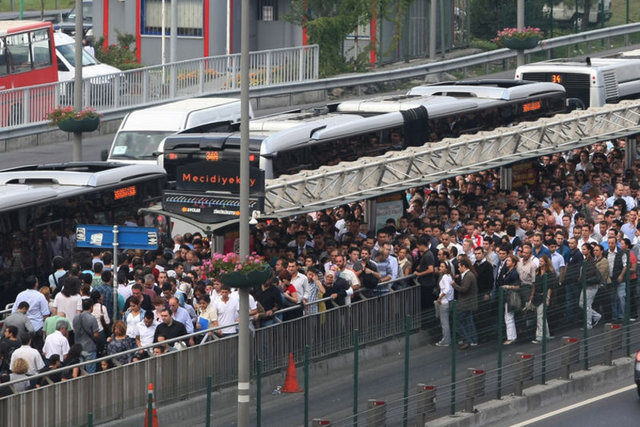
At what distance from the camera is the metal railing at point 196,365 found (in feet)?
57.4

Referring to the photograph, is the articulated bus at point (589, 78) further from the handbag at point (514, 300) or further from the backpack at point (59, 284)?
the backpack at point (59, 284)

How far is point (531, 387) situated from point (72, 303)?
259 inches

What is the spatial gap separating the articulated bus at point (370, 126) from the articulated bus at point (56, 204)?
1516mm

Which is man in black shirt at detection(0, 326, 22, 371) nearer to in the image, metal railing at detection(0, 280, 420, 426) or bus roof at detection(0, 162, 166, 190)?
metal railing at detection(0, 280, 420, 426)

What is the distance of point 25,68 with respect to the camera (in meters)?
41.9

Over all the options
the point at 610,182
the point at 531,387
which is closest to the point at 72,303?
the point at 531,387

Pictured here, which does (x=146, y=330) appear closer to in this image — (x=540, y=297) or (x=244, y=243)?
(x=244, y=243)

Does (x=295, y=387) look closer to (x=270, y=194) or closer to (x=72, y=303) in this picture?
(x=72, y=303)

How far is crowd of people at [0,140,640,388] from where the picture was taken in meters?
20.0

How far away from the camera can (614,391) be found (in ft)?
73.8

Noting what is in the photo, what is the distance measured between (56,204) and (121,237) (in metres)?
4.66

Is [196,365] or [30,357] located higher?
[30,357]

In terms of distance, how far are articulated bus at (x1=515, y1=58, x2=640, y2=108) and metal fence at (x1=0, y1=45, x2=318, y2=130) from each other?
26.8 ft

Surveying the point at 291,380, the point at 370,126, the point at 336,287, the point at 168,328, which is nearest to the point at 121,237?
the point at 168,328
